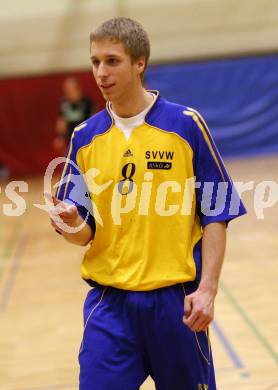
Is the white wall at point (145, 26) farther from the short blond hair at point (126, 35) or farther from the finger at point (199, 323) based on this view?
the finger at point (199, 323)

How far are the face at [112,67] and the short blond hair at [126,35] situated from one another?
0.7 inches

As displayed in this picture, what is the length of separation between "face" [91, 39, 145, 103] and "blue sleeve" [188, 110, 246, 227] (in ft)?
1.02

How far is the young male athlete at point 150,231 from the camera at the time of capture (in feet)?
9.07

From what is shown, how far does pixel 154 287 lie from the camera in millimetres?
2773

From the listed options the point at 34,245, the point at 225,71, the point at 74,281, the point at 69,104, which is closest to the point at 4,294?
the point at 74,281

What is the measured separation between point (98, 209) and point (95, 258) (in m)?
0.21

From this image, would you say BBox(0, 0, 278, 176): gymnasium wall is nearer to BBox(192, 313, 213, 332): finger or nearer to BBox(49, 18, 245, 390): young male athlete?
BBox(49, 18, 245, 390): young male athlete

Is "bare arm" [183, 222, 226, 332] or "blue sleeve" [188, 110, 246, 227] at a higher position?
"blue sleeve" [188, 110, 246, 227]

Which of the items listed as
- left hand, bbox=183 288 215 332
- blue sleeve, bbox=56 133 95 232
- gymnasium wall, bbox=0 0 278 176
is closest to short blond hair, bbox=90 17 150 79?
blue sleeve, bbox=56 133 95 232

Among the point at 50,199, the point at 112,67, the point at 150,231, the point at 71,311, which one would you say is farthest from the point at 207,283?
the point at 71,311

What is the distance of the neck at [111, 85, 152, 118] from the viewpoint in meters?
2.79

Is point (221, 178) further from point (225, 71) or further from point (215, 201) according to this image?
point (225, 71)

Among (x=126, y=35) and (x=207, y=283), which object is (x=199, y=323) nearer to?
(x=207, y=283)

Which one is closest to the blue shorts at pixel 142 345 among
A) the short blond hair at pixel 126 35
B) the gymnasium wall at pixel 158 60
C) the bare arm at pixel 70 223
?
the bare arm at pixel 70 223
